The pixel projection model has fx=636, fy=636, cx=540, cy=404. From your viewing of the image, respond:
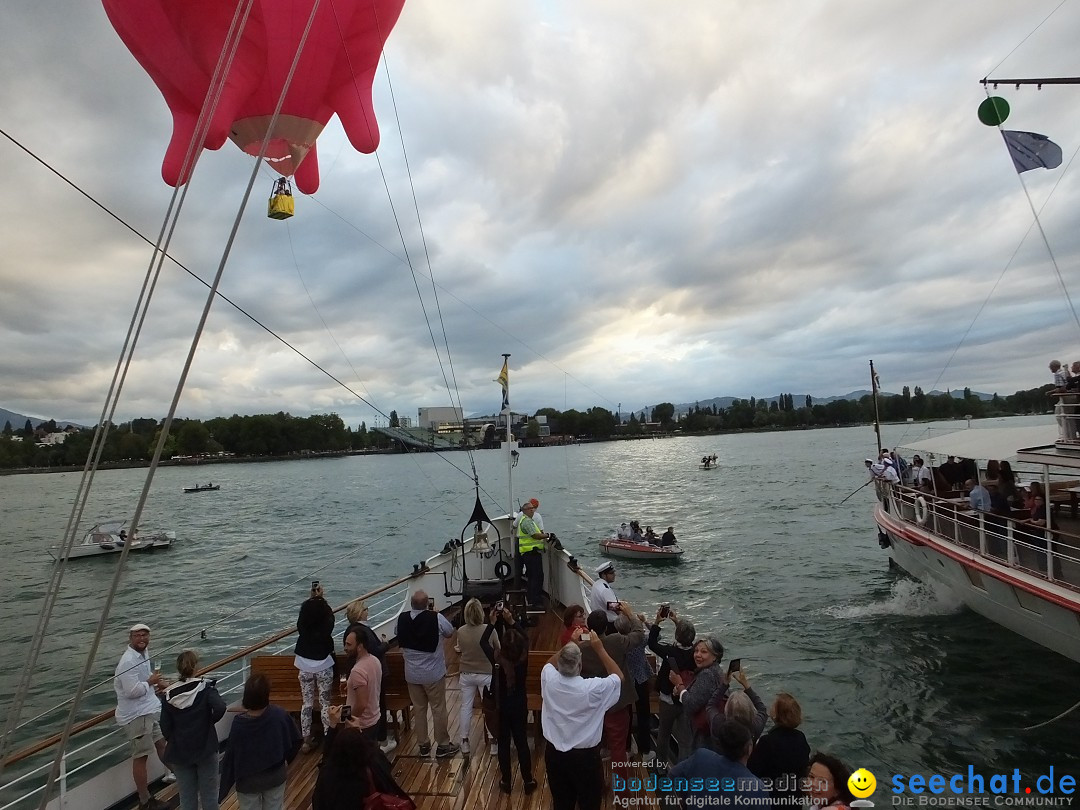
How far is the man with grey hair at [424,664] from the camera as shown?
18.2 ft

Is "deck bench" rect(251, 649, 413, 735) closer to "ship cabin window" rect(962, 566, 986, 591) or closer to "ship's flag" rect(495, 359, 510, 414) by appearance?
"ship's flag" rect(495, 359, 510, 414)

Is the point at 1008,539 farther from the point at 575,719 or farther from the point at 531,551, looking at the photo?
the point at 575,719

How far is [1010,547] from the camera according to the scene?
1032 cm

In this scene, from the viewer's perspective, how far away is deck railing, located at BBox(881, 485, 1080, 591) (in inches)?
372

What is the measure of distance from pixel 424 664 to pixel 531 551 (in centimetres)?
464

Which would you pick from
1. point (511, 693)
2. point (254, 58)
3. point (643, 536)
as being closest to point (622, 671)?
point (511, 693)

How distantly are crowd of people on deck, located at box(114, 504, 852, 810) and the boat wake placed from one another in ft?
35.8

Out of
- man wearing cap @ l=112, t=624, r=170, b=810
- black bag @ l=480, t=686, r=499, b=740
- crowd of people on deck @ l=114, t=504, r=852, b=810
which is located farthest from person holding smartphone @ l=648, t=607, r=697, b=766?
man wearing cap @ l=112, t=624, r=170, b=810

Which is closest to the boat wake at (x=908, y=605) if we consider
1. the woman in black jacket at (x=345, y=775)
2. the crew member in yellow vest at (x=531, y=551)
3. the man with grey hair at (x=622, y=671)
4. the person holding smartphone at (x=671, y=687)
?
the crew member in yellow vest at (x=531, y=551)

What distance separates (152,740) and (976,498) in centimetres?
1344

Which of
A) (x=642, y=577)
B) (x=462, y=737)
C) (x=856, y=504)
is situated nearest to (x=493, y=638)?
(x=462, y=737)

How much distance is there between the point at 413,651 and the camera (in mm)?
5609

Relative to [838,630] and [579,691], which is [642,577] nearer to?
[838,630]

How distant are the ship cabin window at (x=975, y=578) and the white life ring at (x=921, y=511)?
79.7 inches
